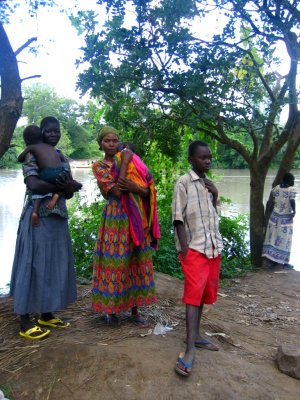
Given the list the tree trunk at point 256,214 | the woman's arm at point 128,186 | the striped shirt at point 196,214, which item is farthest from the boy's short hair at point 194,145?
the tree trunk at point 256,214

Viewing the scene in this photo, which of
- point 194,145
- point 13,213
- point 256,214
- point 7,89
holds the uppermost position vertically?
point 7,89

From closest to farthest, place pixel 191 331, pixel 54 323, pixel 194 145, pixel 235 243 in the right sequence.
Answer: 1. pixel 191 331
2. pixel 194 145
3. pixel 54 323
4. pixel 235 243

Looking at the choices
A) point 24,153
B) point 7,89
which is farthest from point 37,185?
point 7,89

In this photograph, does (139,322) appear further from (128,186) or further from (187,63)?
(187,63)

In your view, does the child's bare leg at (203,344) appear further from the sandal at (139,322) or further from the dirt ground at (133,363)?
the sandal at (139,322)

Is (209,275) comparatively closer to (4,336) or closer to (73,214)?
(4,336)

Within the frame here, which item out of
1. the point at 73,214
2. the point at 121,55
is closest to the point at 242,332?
the point at 121,55

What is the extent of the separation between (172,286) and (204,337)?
149cm

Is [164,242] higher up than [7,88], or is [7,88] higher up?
[7,88]

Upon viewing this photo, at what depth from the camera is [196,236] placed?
9.30ft

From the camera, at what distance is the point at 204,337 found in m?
3.29

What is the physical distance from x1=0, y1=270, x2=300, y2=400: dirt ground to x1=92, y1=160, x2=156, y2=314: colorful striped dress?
0.75 feet

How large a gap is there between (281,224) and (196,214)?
419 cm

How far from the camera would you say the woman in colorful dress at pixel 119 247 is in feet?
10.3
